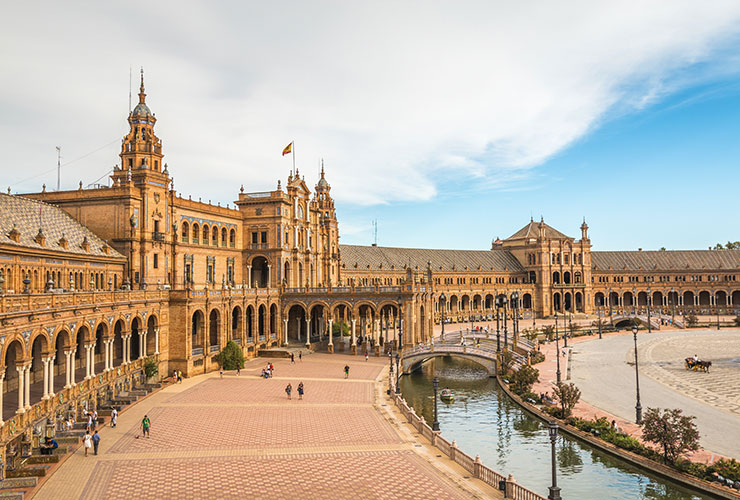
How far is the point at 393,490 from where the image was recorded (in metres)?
27.0

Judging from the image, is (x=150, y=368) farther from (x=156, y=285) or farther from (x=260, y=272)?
(x=260, y=272)

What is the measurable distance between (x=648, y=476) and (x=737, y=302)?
5066 inches

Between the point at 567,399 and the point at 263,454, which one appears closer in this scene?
the point at 263,454

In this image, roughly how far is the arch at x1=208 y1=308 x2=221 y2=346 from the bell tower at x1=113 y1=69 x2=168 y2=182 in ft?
53.2

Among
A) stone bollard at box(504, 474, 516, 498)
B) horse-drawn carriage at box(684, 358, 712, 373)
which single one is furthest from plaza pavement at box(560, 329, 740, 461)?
stone bollard at box(504, 474, 516, 498)

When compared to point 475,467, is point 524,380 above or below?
above

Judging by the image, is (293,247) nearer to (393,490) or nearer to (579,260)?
(393,490)

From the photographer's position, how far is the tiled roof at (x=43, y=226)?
144 ft

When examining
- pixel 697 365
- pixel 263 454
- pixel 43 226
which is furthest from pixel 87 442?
pixel 697 365

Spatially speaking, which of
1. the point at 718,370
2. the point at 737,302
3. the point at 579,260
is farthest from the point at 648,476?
the point at 737,302

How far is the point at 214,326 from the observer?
2504 inches

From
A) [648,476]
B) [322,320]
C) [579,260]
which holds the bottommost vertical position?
[648,476]

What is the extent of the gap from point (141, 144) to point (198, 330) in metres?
21.2

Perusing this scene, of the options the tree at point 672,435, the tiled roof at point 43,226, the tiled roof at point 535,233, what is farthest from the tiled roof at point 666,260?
the tiled roof at point 43,226
